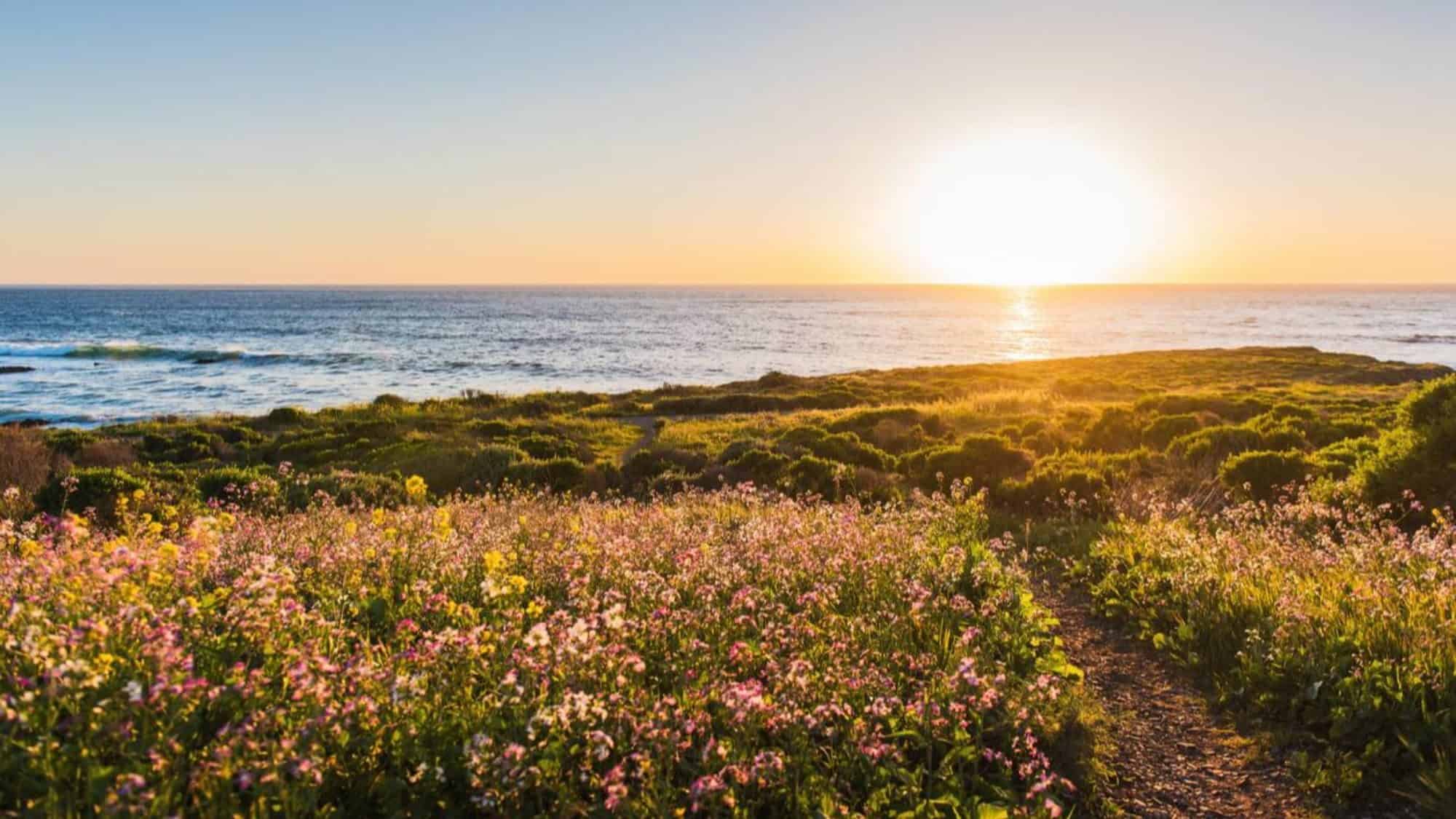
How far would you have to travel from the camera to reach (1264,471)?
1363 cm

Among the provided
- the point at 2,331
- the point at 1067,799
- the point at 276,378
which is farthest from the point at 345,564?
the point at 2,331

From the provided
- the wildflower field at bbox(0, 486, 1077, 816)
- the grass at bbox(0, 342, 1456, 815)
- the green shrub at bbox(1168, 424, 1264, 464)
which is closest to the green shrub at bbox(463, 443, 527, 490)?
the grass at bbox(0, 342, 1456, 815)

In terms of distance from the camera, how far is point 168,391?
49.0 meters

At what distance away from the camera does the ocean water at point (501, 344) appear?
2012 inches

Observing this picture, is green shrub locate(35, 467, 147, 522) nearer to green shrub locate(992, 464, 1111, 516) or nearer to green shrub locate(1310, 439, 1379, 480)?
green shrub locate(992, 464, 1111, 516)

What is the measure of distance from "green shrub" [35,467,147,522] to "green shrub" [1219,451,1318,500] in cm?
1852

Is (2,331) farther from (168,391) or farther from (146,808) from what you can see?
(146,808)

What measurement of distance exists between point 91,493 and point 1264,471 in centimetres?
2020

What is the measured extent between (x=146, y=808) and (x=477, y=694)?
1.63 m

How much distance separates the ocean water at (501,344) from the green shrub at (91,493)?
2886 cm

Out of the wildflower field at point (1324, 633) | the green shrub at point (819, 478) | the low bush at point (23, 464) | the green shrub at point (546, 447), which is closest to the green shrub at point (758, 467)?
the green shrub at point (819, 478)

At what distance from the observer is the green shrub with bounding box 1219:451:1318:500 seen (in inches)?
525

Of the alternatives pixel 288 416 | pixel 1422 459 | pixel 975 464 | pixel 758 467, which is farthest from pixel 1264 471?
pixel 288 416

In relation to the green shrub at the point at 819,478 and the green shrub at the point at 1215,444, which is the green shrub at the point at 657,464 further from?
the green shrub at the point at 1215,444
